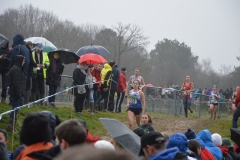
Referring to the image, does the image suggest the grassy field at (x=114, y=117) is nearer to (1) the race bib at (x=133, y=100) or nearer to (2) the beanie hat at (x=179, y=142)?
(1) the race bib at (x=133, y=100)

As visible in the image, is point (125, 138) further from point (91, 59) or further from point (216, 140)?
point (91, 59)

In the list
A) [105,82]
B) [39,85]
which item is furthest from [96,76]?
[39,85]

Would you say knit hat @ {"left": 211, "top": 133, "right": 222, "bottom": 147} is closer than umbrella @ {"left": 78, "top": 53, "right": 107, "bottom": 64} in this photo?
Yes

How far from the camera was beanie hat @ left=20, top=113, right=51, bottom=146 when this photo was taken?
421 cm

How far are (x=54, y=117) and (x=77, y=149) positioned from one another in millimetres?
3529

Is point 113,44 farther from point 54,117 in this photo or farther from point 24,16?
point 54,117

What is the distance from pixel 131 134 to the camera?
557 cm

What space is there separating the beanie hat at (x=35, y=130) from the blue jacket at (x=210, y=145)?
4.20 meters

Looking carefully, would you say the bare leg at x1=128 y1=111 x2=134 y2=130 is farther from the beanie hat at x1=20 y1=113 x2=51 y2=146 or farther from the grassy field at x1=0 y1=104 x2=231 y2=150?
the beanie hat at x1=20 y1=113 x2=51 y2=146

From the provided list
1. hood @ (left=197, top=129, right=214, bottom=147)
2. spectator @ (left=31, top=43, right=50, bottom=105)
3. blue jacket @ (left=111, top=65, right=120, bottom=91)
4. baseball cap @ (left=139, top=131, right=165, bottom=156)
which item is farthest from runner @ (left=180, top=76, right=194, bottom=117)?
baseball cap @ (left=139, top=131, right=165, bottom=156)

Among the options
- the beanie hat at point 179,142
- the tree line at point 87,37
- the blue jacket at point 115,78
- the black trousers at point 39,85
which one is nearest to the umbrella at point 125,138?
the beanie hat at point 179,142

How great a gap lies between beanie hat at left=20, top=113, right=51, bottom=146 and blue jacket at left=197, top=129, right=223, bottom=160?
4.20 m

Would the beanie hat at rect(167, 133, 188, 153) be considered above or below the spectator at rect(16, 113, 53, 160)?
below

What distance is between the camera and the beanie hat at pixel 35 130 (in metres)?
4.21
